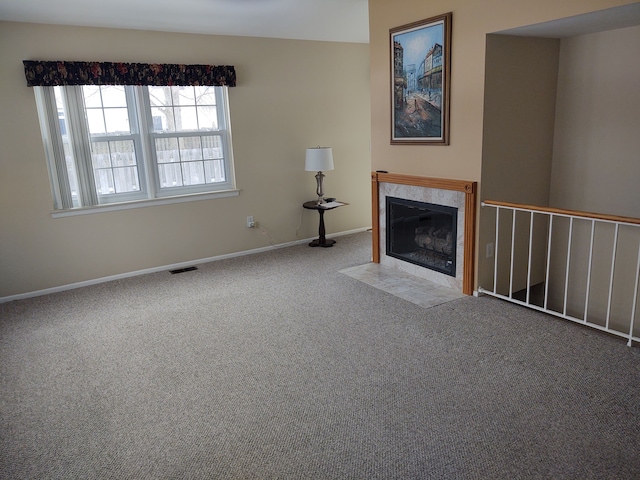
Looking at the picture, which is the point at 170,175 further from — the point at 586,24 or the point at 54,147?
the point at 586,24

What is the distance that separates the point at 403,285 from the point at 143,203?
2.76m

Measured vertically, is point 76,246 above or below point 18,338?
above

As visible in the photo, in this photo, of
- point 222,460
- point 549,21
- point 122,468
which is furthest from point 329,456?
point 549,21

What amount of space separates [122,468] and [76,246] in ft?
10.0

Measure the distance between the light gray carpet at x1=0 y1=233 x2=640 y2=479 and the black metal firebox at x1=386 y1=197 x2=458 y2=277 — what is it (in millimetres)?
528

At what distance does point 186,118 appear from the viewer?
203 inches

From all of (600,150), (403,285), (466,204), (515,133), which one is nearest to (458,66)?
(515,133)

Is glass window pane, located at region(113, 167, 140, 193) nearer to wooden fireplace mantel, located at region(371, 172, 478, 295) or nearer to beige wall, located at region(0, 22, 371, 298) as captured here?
beige wall, located at region(0, 22, 371, 298)

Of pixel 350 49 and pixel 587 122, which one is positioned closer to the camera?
pixel 587 122

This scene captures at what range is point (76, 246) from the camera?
15.3 ft

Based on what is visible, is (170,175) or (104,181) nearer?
(104,181)

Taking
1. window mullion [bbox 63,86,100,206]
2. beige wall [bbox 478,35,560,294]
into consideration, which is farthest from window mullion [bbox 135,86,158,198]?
beige wall [bbox 478,35,560,294]

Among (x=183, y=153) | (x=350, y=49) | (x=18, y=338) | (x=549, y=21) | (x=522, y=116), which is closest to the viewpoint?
(x=549, y=21)

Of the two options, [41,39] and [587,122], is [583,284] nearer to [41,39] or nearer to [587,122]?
[587,122]
